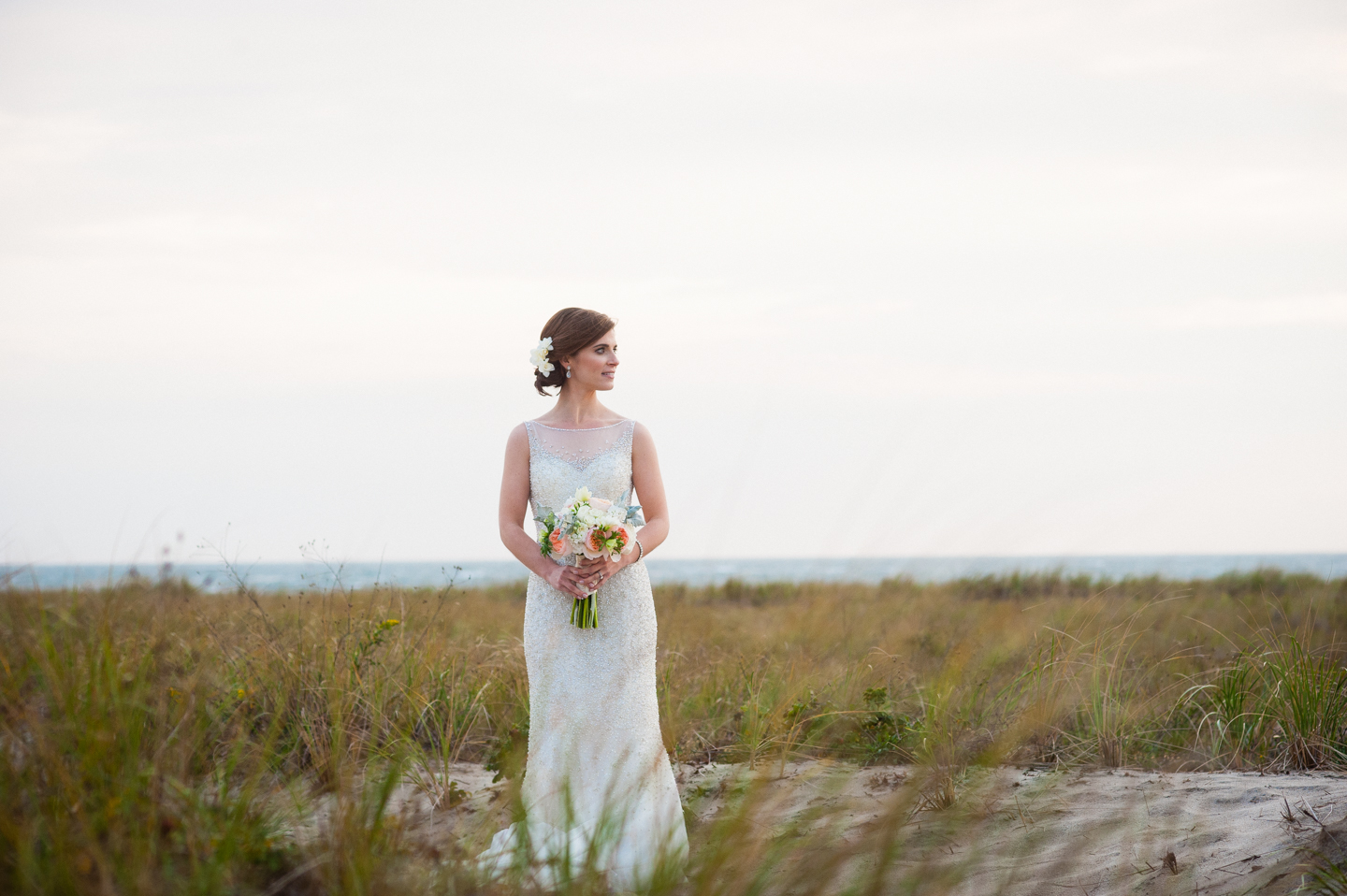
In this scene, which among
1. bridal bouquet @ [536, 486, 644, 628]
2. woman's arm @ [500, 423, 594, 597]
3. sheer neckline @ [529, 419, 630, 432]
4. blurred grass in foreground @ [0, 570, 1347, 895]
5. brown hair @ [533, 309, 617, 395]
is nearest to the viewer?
blurred grass in foreground @ [0, 570, 1347, 895]

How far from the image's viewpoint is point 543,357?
469 cm

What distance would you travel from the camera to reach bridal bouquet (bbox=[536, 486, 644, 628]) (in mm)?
4102

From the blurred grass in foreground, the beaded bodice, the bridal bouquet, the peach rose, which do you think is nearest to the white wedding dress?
the beaded bodice

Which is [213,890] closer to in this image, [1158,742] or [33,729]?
[33,729]

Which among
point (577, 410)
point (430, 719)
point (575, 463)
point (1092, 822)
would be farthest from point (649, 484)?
→ point (1092, 822)

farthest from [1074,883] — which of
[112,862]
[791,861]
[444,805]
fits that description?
[112,862]

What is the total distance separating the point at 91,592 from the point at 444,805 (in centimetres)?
216

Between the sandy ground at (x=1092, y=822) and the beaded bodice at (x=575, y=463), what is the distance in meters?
1.48

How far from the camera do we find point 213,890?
2383 millimetres

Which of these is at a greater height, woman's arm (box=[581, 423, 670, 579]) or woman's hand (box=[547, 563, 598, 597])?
woman's arm (box=[581, 423, 670, 579])

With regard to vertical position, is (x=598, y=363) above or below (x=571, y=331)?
below

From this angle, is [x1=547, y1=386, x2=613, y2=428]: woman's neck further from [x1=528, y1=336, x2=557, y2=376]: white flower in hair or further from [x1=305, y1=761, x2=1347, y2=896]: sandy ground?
[x1=305, y1=761, x2=1347, y2=896]: sandy ground

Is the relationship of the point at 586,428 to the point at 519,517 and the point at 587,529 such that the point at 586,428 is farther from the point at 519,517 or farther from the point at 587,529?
the point at 587,529

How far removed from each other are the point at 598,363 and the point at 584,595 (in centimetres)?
116
